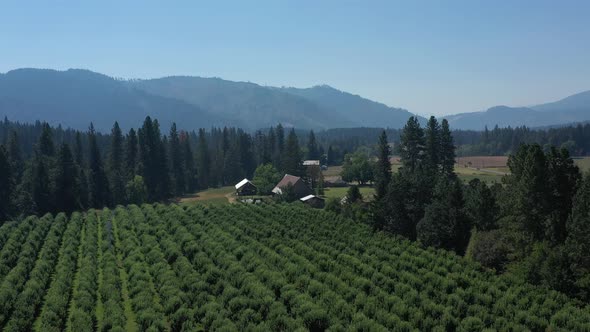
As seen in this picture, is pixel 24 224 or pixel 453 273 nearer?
pixel 453 273

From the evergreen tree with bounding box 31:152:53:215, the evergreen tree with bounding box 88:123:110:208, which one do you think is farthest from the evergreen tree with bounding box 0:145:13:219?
the evergreen tree with bounding box 88:123:110:208

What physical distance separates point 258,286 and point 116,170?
70736 mm

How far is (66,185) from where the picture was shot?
3204 inches

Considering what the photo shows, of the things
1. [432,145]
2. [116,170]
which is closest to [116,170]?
[116,170]

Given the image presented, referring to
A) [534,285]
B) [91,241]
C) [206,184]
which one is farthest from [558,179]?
[206,184]

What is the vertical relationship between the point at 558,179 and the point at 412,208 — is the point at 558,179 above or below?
above

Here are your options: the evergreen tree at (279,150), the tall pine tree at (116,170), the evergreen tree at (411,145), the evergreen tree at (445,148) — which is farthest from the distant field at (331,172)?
the evergreen tree at (445,148)

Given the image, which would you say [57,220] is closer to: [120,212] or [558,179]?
[120,212]

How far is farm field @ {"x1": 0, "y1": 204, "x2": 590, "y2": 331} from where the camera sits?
27453 mm

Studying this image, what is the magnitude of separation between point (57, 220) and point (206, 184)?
55.8m

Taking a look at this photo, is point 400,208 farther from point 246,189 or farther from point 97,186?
point 97,186

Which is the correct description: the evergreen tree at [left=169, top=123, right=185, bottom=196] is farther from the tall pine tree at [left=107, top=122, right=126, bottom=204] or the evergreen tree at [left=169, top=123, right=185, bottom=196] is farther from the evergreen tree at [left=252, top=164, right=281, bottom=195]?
the evergreen tree at [left=252, top=164, right=281, bottom=195]

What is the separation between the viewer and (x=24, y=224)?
5938cm

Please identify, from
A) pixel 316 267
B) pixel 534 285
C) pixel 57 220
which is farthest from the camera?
pixel 57 220
